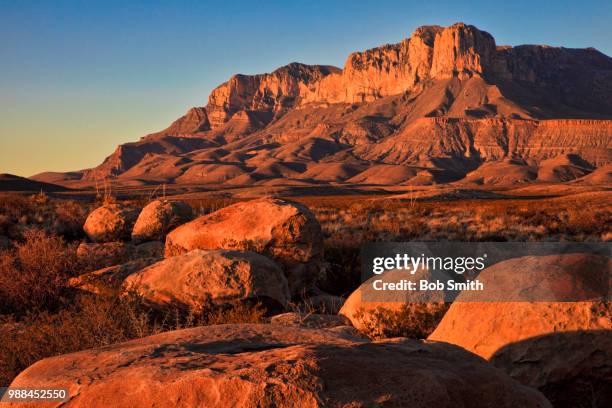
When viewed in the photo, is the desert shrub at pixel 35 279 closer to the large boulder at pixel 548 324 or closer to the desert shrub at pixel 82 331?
the desert shrub at pixel 82 331

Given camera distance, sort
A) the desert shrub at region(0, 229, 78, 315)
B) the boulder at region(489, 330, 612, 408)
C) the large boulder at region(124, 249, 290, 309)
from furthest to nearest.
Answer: the desert shrub at region(0, 229, 78, 315) → the large boulder at region(124, 249, 290, 309) → the boulder at region(489, 330, 612, 408)

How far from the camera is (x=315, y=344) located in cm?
360

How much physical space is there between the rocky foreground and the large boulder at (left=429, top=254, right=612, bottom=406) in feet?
0.04

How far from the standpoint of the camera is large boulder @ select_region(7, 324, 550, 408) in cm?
288

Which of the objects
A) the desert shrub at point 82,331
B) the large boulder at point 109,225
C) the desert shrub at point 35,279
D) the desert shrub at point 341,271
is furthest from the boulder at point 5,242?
the desert shrub at point 341,271

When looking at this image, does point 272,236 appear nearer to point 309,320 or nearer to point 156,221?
point 309,320

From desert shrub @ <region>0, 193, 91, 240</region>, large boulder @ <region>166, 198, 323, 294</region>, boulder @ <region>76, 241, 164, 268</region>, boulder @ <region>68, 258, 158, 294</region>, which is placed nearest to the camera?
boulder @ <region>68, 258, 158, 294</region>

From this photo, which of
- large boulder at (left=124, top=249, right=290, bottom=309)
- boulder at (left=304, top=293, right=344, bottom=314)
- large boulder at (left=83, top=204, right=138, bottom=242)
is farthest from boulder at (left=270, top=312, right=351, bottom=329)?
large boulder at (left=83, top=204, right=138, bottom=242)

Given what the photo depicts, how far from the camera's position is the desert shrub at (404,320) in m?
7.62

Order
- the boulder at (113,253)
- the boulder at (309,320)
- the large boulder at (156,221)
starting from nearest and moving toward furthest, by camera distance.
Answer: the boulder at (309,320), the boulder at (113,253), the large boulder at (156,221)

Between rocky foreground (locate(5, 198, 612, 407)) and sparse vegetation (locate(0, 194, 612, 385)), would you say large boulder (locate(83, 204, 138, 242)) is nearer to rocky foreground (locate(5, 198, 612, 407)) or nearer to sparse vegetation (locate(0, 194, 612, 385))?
sparse vegetation (locate(0, 194, 612, 385))

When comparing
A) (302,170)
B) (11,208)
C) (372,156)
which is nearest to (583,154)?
(372,156)

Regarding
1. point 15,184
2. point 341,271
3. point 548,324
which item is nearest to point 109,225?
point 341,271

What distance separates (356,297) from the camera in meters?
8.40
